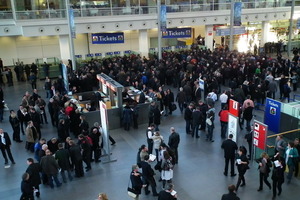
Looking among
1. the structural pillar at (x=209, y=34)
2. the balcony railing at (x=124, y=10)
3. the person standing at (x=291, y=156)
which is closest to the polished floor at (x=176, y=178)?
the person standing at (x=291, y=156)

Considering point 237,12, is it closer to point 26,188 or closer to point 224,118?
point 224,118

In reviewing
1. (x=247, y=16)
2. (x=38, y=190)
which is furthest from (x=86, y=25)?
(x=38, y=190)

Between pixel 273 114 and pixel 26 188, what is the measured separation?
397 inches

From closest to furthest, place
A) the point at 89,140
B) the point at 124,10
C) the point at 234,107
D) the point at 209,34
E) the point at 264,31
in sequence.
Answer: the point at 89,140
the point at 234,107
the point at 124,10
the point at 209,34
the point at 264,31

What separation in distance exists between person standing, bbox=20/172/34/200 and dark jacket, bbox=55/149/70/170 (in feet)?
4.46

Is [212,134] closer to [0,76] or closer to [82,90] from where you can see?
[82,90]

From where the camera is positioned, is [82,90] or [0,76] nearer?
[82,90]

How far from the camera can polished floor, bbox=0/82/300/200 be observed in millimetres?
9828

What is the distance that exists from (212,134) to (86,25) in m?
16.7

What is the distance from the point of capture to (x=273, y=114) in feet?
45.5

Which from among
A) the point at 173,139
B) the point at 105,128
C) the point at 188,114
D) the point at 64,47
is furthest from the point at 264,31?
the point at 105,128

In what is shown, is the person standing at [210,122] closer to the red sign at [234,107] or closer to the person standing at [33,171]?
the red sign at [234,107]

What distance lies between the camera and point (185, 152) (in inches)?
492

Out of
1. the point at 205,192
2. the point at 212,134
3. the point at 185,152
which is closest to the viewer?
the point at 205,192
